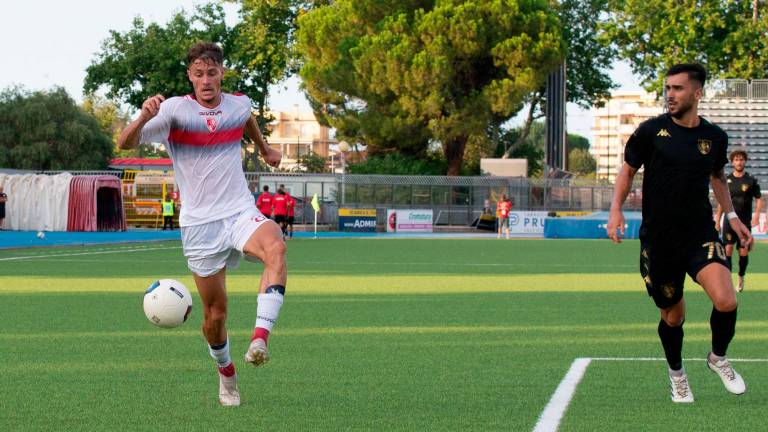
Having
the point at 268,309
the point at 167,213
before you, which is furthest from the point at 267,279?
the point at 167,213

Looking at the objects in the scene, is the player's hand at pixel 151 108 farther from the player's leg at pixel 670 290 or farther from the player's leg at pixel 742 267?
the player's leg at pixel 742 267

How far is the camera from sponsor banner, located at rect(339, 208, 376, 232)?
175ft

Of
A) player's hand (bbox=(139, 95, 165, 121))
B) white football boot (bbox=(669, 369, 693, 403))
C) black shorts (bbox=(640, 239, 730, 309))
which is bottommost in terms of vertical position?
white football boot (bbox=(669, 369, 693, 403))

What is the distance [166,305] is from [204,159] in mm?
991

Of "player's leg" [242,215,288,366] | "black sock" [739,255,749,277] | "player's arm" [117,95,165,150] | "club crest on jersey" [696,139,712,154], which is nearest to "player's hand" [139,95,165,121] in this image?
"player's arm" [117,95,165,150]

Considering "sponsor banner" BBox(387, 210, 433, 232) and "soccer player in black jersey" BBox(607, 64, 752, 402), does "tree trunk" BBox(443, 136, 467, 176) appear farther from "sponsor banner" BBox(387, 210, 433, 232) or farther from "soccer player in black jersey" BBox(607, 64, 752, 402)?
"soccer player in black jersey" BBox(607, 64, 752, 402)

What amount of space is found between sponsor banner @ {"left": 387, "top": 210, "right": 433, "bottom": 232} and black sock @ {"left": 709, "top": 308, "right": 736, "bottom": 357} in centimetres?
4609

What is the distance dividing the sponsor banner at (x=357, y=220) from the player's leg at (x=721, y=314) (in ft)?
149

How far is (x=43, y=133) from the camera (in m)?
72.8

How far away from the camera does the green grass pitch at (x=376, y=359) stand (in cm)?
716

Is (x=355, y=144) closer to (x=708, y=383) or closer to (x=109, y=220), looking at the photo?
(x=109, y=220)

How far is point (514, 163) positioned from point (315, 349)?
180 ft

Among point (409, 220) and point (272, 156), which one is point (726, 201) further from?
point (409, 220)

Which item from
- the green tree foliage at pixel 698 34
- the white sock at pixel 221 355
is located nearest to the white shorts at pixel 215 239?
the white sock at pixel 221 355
